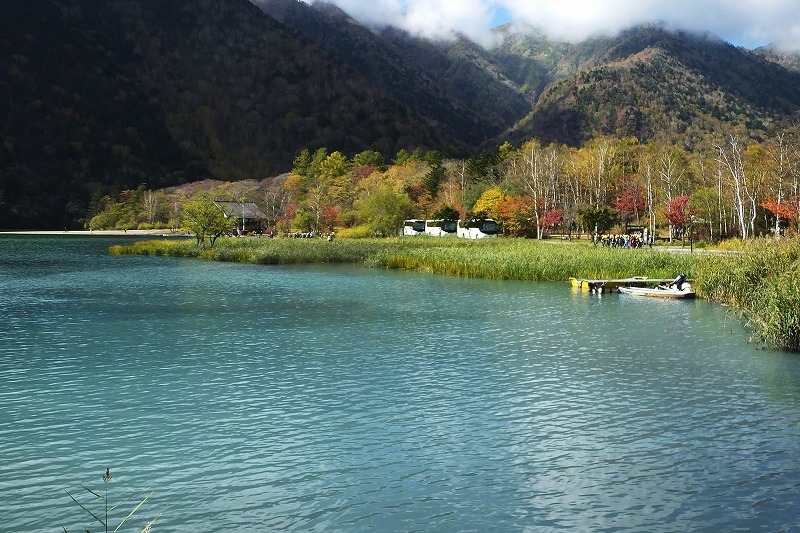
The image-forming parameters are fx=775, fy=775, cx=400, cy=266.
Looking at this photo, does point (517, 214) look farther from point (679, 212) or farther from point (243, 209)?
point (243, 209)

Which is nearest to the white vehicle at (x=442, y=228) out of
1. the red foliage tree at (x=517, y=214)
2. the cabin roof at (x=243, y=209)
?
the red foliage tree at (x=517, y=214)

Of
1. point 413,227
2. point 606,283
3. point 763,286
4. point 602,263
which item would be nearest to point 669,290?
point 606,283

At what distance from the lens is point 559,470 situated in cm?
1319

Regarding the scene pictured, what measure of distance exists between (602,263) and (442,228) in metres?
54.1

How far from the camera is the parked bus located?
348 feet

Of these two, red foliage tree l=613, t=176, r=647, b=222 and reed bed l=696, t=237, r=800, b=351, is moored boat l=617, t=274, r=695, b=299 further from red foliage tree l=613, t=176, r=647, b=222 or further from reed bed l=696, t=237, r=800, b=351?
red foliage tree l=613, t=176, r=647, b=222

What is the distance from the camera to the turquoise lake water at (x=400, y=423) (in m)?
11.5

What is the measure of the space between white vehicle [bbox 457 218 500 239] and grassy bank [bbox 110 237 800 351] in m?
15.2

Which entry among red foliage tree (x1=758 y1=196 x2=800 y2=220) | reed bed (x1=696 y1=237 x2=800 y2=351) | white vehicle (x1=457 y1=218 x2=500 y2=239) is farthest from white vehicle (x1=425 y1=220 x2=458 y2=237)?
reed bed (x1=696 y1=237 x2=800 y2=351)

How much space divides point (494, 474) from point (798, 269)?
15506 mm

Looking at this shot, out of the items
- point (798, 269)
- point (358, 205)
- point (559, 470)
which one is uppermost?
point (358, 205)

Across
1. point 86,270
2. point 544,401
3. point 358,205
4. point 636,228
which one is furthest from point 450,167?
point 544,401

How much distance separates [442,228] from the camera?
3989 inches

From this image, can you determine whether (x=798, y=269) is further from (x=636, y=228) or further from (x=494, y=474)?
(x=636, y=228)
